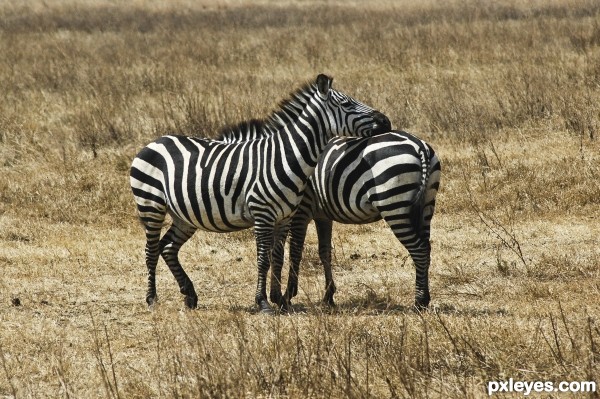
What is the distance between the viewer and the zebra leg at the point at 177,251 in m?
8.70

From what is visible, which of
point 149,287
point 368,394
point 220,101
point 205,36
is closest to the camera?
point 368,394

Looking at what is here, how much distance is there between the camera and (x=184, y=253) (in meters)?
10.6

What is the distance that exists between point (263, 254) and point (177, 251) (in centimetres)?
107

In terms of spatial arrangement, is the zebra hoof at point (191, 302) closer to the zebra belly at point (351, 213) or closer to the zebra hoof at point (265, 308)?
the zebra hoof at point (265, 308)

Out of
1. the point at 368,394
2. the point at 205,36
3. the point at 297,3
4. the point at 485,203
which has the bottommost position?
the point at 368,394

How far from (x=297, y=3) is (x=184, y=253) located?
2806cm

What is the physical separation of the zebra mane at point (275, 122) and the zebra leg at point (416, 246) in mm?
1284

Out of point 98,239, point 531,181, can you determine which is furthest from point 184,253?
point 531,181

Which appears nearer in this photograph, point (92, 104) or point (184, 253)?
point (184, 253)

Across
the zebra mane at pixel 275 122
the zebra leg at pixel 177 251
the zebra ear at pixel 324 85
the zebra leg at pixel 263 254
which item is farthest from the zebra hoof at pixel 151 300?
the zebra ear at pixel 324 85

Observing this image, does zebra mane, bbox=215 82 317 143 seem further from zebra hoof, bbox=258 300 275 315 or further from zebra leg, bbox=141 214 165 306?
zebra hoof, bbox=258 300 275 315

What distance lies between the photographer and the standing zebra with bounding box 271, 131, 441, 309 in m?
7.92

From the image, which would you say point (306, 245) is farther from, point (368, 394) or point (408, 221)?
point (368, 394)

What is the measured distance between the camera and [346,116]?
827 centimetres
